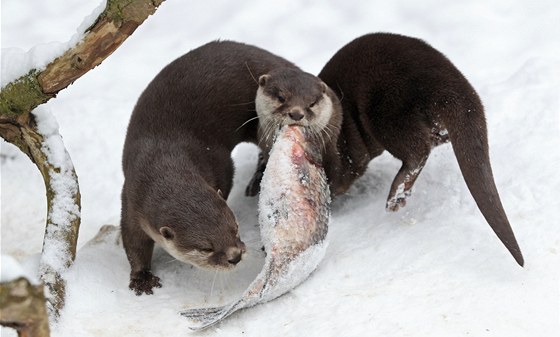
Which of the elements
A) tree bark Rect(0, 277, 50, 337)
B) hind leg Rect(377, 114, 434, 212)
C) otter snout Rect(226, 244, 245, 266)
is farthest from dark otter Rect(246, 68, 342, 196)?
tree bark Rect(0, 277, 50, 337)

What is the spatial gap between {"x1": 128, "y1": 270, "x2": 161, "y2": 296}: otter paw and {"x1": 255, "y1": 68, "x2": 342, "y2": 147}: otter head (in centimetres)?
69

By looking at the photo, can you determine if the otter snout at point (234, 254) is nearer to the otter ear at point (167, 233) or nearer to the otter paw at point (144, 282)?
the otter ear at point (167, 233)

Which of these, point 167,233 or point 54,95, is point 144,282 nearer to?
point 167,233

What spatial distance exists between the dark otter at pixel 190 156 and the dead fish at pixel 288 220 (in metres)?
0.15

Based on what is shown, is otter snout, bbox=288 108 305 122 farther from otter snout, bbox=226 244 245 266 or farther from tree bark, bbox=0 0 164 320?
tree bark, bbox=0 0 164 320

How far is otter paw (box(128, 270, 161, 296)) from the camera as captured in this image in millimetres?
2879

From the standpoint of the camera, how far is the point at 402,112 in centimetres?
312

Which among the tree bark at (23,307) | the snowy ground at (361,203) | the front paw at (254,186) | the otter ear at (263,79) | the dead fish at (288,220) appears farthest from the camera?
the front paw at (254,186)

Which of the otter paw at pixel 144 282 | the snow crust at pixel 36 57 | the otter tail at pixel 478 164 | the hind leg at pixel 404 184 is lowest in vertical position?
the hind leg at pixel 404 184

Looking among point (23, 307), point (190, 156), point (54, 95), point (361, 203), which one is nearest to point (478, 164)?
point (361, 203)

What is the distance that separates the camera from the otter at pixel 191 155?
265cm

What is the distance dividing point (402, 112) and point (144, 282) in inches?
46.6

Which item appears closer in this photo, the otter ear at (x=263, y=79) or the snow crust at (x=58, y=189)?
the snow crust at (x=58, y=189)

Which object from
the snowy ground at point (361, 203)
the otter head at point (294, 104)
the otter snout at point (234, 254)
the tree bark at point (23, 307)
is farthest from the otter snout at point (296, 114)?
the tree bark at point (23, 307)
